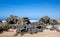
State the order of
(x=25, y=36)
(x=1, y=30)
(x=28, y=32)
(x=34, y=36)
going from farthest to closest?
(x=1, y=30), (x=28, y=32), (x=25, y=36), (x=34, y=36)

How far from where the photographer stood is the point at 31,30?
31.5 feet

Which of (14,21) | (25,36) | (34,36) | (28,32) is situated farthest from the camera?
(14,21)

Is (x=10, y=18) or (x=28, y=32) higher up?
(x=10, y=18)

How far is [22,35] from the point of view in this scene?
9.37 metres

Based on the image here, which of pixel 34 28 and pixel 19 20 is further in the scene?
pixel 19 20

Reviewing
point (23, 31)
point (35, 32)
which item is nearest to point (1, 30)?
point (23, 31)

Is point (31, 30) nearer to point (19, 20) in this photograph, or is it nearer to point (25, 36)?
point (25, 36)

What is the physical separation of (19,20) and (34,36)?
23.5 ft

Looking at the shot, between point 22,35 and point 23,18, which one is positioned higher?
point 23,18

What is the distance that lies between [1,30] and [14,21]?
12.1ft

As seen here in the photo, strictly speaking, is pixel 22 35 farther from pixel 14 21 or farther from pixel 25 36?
pixel 14 21

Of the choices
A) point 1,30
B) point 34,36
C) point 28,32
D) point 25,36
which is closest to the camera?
point 34,36

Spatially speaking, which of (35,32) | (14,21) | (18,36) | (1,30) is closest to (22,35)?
(18,36)

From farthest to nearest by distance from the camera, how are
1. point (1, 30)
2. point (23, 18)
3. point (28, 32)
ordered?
point (23, 18) → point (1, 30) → point (28, 32)
